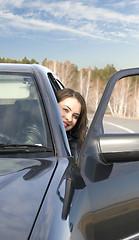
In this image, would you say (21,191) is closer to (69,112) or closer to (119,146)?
(119,146)

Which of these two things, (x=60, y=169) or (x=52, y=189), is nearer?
(x=52, y=189)

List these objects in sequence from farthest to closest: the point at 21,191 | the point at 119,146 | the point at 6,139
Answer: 1. the point at 6,139
2. the point at 119,146
3. the point at 21,191

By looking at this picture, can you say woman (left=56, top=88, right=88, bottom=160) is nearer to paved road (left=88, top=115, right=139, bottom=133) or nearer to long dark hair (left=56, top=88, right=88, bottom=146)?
long dark hair (left=56, top=88, right=88, bottom=146)

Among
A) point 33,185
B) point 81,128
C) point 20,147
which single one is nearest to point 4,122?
point 20,147

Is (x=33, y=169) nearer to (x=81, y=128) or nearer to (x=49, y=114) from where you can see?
Answer: (x=49, y=114)

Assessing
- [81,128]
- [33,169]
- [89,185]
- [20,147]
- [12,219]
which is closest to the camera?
[12,219]

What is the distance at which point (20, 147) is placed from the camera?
2.05 meters

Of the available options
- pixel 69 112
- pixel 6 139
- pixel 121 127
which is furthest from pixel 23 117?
pixel 121 127

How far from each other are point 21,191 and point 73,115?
77.7 inches

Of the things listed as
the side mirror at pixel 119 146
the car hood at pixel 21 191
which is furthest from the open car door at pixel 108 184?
the car hood at pixel 21 191

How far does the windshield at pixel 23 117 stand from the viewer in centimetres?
222

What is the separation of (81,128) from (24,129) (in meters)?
1.48

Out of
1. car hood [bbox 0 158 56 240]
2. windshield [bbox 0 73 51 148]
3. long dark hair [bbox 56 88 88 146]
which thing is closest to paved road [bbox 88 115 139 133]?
long dark hair [bbox 56 88 88 146]

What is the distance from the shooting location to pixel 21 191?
150 cm
